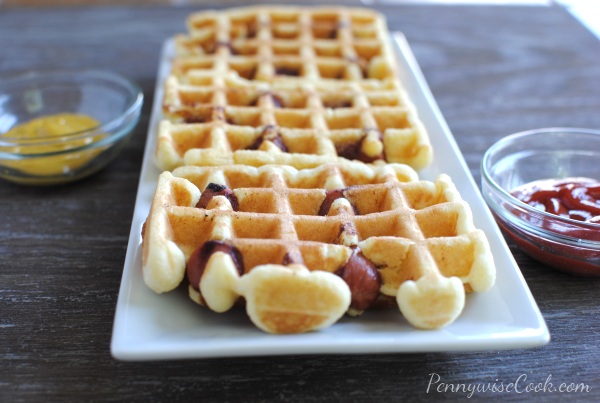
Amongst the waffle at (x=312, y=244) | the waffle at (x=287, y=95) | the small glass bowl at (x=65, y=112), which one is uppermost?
the waffle at (x=312, y=244)

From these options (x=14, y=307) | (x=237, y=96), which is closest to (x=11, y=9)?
(x=237, y=96)

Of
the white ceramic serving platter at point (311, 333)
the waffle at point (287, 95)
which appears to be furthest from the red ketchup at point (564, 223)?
the waffle at point (287, 95)

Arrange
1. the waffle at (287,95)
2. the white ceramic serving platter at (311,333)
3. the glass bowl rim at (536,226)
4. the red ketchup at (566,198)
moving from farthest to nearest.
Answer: the waffle at (287,95), the red ketchup at (566,198), the glass bowl rim at (536,226), the white ceramic serving platter at (311,333)

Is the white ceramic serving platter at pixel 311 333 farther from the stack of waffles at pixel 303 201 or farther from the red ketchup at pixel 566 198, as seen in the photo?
the red ketchup at pixel 566 198

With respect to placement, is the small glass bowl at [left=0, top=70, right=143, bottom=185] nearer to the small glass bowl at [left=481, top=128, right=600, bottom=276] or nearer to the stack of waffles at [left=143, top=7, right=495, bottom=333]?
the stack of waffles at [left=143, top=7, right=495, bottom=333]

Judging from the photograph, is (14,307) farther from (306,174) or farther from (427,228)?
(427,228)

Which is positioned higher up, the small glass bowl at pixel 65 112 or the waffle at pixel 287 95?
the waffle at pixel 287 95

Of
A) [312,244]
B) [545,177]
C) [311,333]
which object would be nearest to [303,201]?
[312,244]
